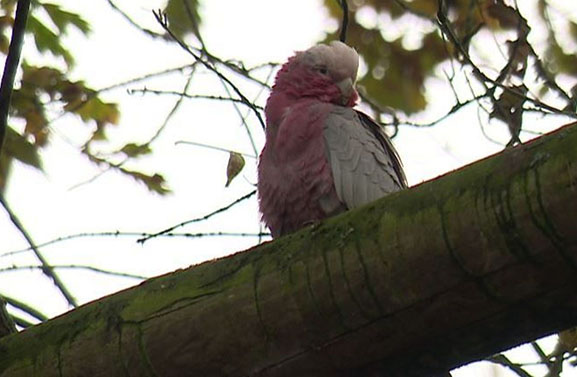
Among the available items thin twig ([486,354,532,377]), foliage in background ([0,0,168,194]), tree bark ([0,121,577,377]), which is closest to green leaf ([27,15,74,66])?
foliage in background ([0,0,168,194])

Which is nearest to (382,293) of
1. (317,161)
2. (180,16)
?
(317,161)

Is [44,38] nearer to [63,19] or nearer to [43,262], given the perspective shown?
[63,19]

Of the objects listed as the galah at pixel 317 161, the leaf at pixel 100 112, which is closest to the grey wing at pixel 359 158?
the galah at pixel 317 161

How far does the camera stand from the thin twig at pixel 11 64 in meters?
3.73

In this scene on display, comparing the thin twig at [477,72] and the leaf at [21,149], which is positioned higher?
the leaf at [21,149]

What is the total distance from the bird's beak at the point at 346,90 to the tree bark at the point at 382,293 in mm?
2848

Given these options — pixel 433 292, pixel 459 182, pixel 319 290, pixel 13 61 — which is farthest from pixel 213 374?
pixel 13 61

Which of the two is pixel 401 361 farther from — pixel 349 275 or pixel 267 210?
pixel 267 210

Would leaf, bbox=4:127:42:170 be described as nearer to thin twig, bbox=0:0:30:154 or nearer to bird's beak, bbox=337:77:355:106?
thin twig, bbox=0:0:30:154

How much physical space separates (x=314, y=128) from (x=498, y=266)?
110 inches

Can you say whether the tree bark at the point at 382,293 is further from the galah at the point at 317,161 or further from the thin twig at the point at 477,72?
the galah at the point at 317,161

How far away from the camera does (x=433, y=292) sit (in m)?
2.53

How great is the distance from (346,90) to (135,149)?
1.22 metres

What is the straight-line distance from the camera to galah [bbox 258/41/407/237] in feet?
16.2
